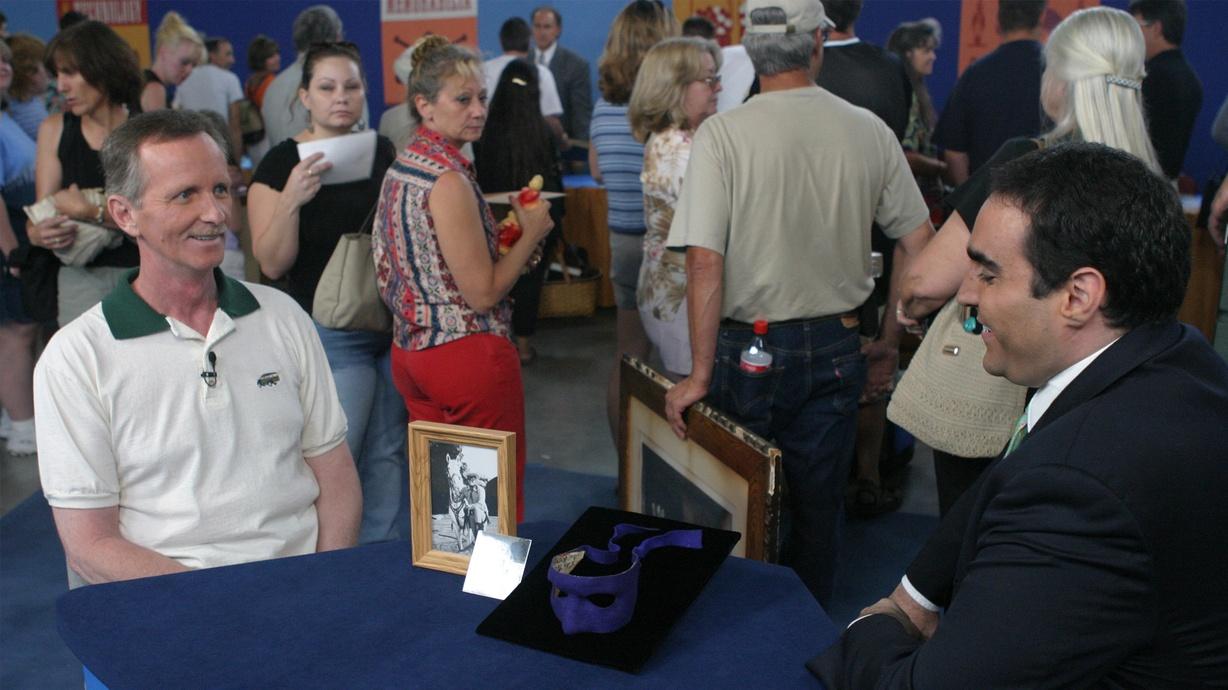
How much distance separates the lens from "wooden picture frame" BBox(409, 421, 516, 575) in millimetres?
1547

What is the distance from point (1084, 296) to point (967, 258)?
104 centimetres

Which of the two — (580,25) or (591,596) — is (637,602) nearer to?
(591,596)

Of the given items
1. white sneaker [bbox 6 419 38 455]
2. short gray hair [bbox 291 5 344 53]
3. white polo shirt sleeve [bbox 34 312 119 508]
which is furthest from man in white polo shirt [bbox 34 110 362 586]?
short gray hair [bbox 291 5 344 53]

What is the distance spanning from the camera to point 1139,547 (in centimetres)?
109

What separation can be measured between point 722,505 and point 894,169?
98 cm

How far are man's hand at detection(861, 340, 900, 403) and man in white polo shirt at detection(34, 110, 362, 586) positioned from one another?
5.18ft

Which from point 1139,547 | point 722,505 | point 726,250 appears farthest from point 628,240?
point 1139,547

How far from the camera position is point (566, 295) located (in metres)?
6.09

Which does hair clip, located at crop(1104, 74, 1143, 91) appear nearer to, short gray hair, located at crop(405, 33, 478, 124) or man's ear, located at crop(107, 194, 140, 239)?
short gray hair, located at crop(405, 33, 478, 124)

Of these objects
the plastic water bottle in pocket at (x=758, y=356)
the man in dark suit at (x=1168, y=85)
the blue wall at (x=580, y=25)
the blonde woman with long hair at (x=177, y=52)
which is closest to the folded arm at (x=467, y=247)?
the plastic water bottle in pocket at (x=758, y=356)

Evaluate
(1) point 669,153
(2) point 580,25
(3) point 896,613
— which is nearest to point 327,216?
(1) point 669,153

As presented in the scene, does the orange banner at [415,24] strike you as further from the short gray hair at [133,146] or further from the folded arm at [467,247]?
the short gray hair at [133,146]

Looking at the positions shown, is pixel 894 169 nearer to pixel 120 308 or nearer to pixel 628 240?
pixel 628 240

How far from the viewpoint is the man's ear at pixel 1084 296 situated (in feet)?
4.10
